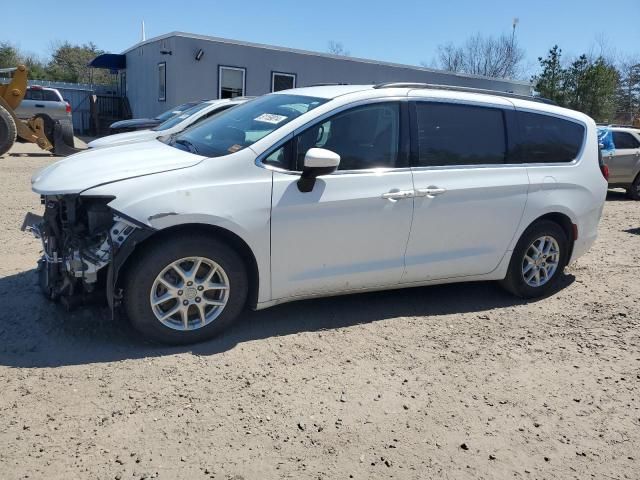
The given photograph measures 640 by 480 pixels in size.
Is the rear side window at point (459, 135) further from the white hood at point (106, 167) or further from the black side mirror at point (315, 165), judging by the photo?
the white hood at point (106, 167)

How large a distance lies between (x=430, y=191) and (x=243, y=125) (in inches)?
61.8

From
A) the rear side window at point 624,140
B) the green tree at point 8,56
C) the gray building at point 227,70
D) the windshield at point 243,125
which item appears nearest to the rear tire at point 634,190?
the rear side window at point 624,140

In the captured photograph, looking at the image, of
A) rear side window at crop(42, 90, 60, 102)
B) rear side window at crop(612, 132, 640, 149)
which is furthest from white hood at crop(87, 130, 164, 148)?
rear side window at crop(42, 90, 60, 102)

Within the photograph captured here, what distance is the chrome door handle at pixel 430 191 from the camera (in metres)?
4.50

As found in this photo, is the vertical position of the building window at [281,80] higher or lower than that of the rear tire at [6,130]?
higher

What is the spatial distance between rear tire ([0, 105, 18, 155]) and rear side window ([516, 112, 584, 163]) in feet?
41.5

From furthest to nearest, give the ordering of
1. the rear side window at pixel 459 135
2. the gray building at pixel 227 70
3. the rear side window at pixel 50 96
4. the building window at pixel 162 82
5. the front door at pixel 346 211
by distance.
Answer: the building window at pixel 162 82 < the gray building at pixel 227 70 < the rear side window at pixel 50 96 < the rear side window at pixel 459 135 < the front door at pixel 346 211

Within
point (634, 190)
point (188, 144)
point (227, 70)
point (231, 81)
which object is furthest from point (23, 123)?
point (634, 190)

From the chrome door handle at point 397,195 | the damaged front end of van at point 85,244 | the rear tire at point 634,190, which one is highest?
the chrome door handle at point 397,195

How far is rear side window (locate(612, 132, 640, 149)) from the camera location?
13250 millimetres

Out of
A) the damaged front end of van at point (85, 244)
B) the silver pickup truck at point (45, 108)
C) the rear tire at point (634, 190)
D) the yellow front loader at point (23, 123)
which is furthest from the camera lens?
the silver pickup truck at point (45, 108)

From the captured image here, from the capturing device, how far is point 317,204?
4.11 meters

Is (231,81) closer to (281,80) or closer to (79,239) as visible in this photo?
(281,80)

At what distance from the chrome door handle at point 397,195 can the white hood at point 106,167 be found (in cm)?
140
